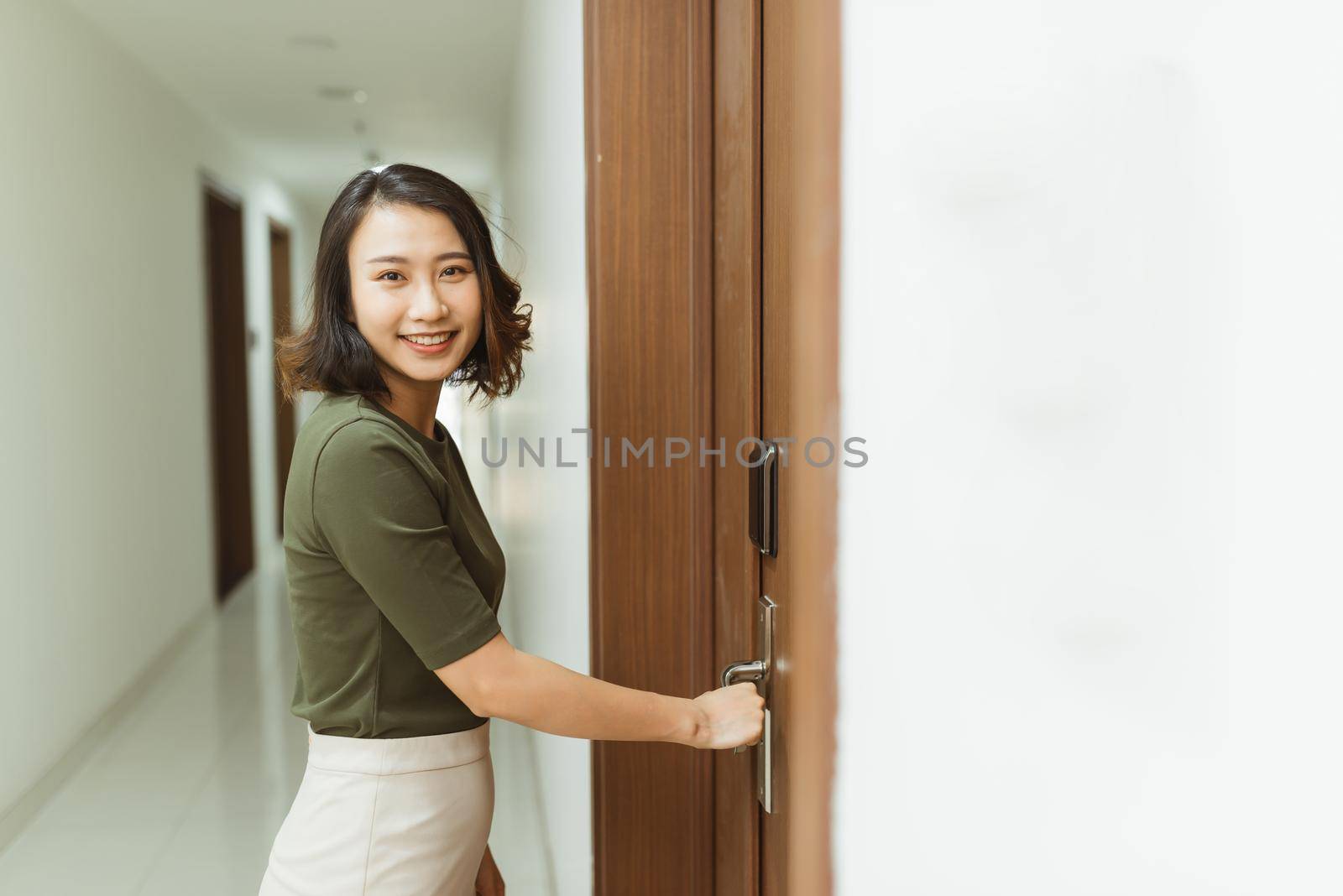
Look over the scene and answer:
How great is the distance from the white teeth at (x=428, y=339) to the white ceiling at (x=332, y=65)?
317 cm

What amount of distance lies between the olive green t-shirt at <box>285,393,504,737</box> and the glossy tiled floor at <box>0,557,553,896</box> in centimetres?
153

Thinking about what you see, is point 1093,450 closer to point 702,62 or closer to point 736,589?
point 736,589

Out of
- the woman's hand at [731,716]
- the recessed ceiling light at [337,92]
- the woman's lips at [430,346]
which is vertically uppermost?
the recessed ceiling light at [337,92]

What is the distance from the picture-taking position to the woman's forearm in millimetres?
939

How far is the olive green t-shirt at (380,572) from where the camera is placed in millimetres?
919

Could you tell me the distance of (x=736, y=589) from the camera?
1123 mm

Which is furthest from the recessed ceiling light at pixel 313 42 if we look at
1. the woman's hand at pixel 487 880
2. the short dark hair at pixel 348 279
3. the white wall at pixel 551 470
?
the woman's hand at pixel 487 880

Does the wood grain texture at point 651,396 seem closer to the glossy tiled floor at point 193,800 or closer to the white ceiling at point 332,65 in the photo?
the glossy tiled floor at point 193,800

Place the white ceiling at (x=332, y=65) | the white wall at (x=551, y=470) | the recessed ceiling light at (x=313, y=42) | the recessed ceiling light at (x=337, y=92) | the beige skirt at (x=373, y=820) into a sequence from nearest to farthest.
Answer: the beige skirt at (x=373, y=820)
the white wall at (x=551, y=470)
the white ceiling at (x=332, y=65)
the recessed ceiling light at (x=313, y=42)
the recessed ceiling light at (x=337, y=92)

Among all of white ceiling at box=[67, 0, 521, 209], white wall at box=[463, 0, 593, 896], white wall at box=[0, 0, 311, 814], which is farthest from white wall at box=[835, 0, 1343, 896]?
white ceiling at box=[67, 0, 521, 209]

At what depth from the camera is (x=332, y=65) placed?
186 inches

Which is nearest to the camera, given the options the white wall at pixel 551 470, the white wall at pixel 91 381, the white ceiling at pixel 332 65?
the white wall at pixel 551 470

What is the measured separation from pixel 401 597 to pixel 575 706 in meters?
0.20

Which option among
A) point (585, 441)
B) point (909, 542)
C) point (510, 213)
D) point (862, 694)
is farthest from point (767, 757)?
point (510, 213)
